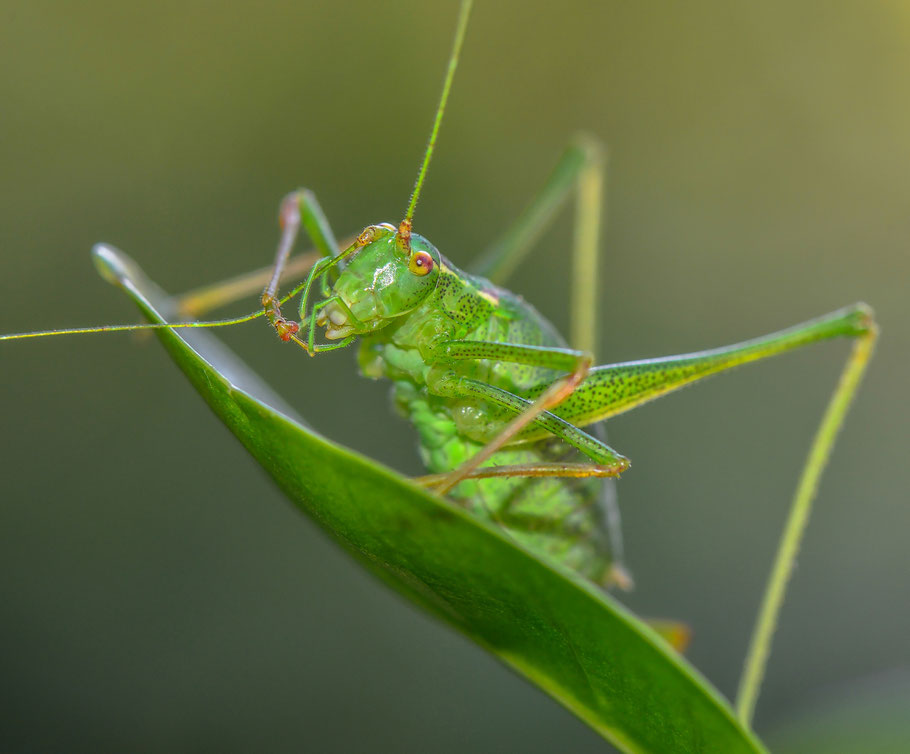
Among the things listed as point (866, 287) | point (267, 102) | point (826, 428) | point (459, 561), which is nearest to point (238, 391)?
point (459, 561)

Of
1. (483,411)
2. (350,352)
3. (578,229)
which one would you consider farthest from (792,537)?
(350,352)

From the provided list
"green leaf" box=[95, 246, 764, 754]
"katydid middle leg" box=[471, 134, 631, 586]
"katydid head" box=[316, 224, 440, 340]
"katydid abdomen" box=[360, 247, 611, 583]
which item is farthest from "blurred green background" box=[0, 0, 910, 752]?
"green leaf" box=[95, 246, 764, 754]

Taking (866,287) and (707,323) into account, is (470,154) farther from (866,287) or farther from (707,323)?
(866,287)

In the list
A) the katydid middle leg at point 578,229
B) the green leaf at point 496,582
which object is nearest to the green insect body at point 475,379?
the katydid middle leg at point 578,229

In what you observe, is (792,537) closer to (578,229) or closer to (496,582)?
(496,582)

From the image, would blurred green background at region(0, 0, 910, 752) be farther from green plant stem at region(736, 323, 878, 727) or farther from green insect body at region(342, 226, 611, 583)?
green plant stem at region(736, 323, 878, 727)
